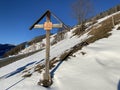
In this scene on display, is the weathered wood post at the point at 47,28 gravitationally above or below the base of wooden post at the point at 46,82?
above

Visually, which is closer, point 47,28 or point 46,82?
point 46,82

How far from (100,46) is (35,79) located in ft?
19.2

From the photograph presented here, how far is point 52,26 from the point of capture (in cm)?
1206

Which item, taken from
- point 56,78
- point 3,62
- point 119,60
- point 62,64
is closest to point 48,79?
point 56,78

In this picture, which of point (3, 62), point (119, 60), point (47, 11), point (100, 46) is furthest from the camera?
point (3, 62)

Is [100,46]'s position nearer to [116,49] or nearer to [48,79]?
[116,49]

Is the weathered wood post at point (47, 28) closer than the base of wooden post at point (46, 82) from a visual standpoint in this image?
No

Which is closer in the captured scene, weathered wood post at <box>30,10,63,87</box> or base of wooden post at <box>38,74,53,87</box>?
base of wooden post at <box>38,74,53,87</box>

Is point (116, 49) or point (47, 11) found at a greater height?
point (47, 11)

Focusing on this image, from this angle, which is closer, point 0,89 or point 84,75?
point 84,75

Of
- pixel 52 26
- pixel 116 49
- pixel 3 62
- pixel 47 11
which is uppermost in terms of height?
pixel 47 11

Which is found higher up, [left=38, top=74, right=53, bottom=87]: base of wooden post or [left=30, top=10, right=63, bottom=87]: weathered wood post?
[left=30, top=10, right=63, bottom=87]: weathered wood post

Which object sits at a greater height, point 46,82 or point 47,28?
point 47,28

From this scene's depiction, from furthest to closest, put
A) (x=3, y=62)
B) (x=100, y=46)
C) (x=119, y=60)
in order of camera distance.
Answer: (x=3, y=62) → (x=100, y=46) → (x=119, y=60)
